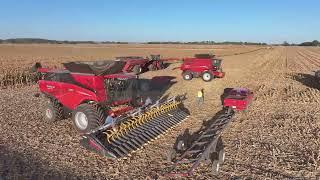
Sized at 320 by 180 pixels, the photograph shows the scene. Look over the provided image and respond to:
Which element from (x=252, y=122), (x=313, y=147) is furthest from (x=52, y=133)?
(x=313, y=147)

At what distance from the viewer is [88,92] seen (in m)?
11.4

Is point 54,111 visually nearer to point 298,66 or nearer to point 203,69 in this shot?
point 203,69

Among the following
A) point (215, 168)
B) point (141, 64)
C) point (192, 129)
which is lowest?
point (192, 129)

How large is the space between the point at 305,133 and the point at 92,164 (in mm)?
6454

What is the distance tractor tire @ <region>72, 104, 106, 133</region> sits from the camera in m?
10.9

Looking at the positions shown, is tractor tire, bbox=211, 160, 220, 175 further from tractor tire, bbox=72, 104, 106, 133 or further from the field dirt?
tractor tire, bbox=72, 104, 106, 133

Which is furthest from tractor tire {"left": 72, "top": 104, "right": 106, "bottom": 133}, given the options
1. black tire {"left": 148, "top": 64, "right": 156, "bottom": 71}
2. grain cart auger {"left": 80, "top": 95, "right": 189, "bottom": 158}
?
black tire {"left": 148, "top": 64, "right": 156, "bottom": 71}

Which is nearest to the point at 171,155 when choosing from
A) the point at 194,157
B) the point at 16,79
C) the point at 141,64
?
the point at 194,157

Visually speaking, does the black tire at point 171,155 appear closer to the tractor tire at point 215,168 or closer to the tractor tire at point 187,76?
the tractor tire at point 215,168

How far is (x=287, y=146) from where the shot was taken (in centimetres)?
1023

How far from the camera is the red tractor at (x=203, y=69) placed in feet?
82.1

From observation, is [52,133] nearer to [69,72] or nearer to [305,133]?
[69,72]

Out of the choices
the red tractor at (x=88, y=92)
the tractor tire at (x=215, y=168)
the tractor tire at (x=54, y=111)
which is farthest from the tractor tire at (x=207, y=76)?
the tractor tire at (x=215, y=168)

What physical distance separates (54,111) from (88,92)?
207cm
